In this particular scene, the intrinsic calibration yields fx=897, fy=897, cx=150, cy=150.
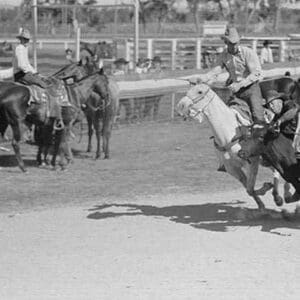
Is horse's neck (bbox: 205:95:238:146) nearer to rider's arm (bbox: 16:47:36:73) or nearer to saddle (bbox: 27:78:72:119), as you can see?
saddle (bbox: 27:78:72:119)

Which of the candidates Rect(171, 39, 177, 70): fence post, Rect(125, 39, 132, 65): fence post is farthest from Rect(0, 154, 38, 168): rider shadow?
Rect(171, 39, 177, 70): fence post

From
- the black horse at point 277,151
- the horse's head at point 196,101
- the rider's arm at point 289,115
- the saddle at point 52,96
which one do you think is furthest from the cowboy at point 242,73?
the saddle at point 52,96

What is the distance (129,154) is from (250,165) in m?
7.44

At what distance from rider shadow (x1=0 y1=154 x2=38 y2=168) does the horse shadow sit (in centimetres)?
516

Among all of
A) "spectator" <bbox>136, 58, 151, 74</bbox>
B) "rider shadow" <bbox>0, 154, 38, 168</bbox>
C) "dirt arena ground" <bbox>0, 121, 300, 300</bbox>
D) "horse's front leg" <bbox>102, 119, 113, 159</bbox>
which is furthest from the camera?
"spectator" <bbox>136, 58, 151, 74</bbox>

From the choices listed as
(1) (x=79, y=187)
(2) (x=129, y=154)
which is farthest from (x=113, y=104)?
(1) (x=79, y=187)

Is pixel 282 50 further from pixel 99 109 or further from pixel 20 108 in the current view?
pixel 20 108

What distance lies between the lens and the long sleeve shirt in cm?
1175

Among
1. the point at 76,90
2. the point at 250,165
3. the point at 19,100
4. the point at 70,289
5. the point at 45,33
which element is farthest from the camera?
the point at 45,33

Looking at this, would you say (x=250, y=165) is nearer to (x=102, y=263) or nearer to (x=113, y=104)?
(x=102, y=263)

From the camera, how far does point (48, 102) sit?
17.0 meters

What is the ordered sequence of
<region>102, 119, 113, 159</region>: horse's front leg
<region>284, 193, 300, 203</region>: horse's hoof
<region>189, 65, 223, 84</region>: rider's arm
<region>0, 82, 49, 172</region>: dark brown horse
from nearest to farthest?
<region>284, 193, 300, 203</region>: horse's hoof < <region>189, 65, 223, 84</region>: rider's arm < <region>0, 82, 49, 172</region>: dark brown horse < <region>102, 119, 113, 159</region>: horse's front leg

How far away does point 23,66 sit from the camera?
55.1 ft

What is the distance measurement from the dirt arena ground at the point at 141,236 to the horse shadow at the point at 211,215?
0.05 feet
